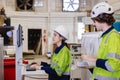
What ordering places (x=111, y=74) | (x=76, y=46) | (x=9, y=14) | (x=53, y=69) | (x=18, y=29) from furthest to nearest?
(x=9, y=14), (x=76, y=46), (x=18, y=29), (x=53, y=69), (x=111, y=74)

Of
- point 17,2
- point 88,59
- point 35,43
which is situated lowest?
point 35,43

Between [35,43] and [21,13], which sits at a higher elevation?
[21,13]

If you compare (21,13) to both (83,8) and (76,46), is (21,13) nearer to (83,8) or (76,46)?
(83,8)

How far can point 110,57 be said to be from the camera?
6.62 feet

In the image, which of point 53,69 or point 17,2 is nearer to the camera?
point 53,69

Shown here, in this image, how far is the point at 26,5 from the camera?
12.8 metres

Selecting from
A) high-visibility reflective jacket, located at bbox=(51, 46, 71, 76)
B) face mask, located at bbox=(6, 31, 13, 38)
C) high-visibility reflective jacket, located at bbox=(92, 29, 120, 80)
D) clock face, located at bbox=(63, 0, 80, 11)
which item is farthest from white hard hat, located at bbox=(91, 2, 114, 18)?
clock face, located at bbox=(63, 0, 80, 11)

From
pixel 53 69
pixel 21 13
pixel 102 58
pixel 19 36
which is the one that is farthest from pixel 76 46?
pixel 21 13

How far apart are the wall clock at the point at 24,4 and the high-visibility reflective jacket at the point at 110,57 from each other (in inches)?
431

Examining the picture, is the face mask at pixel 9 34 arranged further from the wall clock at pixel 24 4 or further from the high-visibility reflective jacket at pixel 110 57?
the wall clock at pixel 24 4

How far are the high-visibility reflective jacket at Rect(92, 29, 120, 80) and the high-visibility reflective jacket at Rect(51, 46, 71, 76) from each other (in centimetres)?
87

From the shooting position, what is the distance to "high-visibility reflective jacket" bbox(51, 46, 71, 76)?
2994mm

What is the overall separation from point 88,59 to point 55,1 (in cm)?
1116

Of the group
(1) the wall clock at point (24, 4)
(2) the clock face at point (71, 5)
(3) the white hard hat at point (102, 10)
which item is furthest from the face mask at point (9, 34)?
(2) the clock face at point (71, 5)
